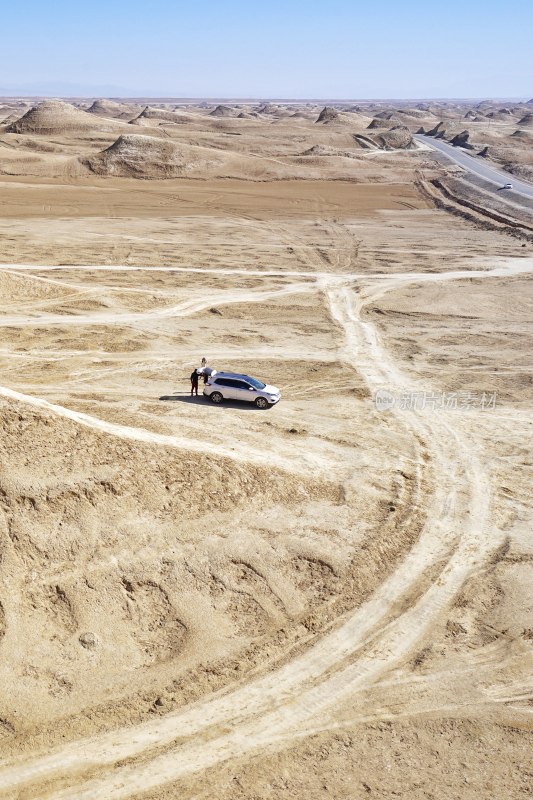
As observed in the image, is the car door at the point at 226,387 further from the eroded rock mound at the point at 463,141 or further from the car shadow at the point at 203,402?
the eroded rock mound at the point at 463,141

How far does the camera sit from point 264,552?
1753cm

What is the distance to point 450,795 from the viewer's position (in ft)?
39.8

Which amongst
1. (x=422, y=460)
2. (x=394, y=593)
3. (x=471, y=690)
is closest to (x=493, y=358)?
(x=422, y=460)

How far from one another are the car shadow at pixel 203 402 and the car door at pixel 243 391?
12.3 inches

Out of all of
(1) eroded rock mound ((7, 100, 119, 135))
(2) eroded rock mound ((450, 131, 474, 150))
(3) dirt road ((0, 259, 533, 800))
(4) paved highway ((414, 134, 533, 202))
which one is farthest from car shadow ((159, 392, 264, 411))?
(2) eroded rock mound ((450, 131, 474, 150))

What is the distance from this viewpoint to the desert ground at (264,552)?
12812 mm

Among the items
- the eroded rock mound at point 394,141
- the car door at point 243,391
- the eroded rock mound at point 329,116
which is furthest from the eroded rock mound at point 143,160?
the eroded rock mound at point 329,116

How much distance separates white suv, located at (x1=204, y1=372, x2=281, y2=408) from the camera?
2667cm

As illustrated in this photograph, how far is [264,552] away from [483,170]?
311 ft

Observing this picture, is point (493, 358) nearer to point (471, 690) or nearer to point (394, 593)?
point (394, 593)

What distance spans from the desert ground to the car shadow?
0.29 meters

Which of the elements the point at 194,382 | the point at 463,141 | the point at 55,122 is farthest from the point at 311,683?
the point at 463,141

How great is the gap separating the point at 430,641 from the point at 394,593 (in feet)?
5.50

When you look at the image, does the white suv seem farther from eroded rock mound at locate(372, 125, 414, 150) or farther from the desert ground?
eroded rock mound at locate(372, 125, 414, 150)
